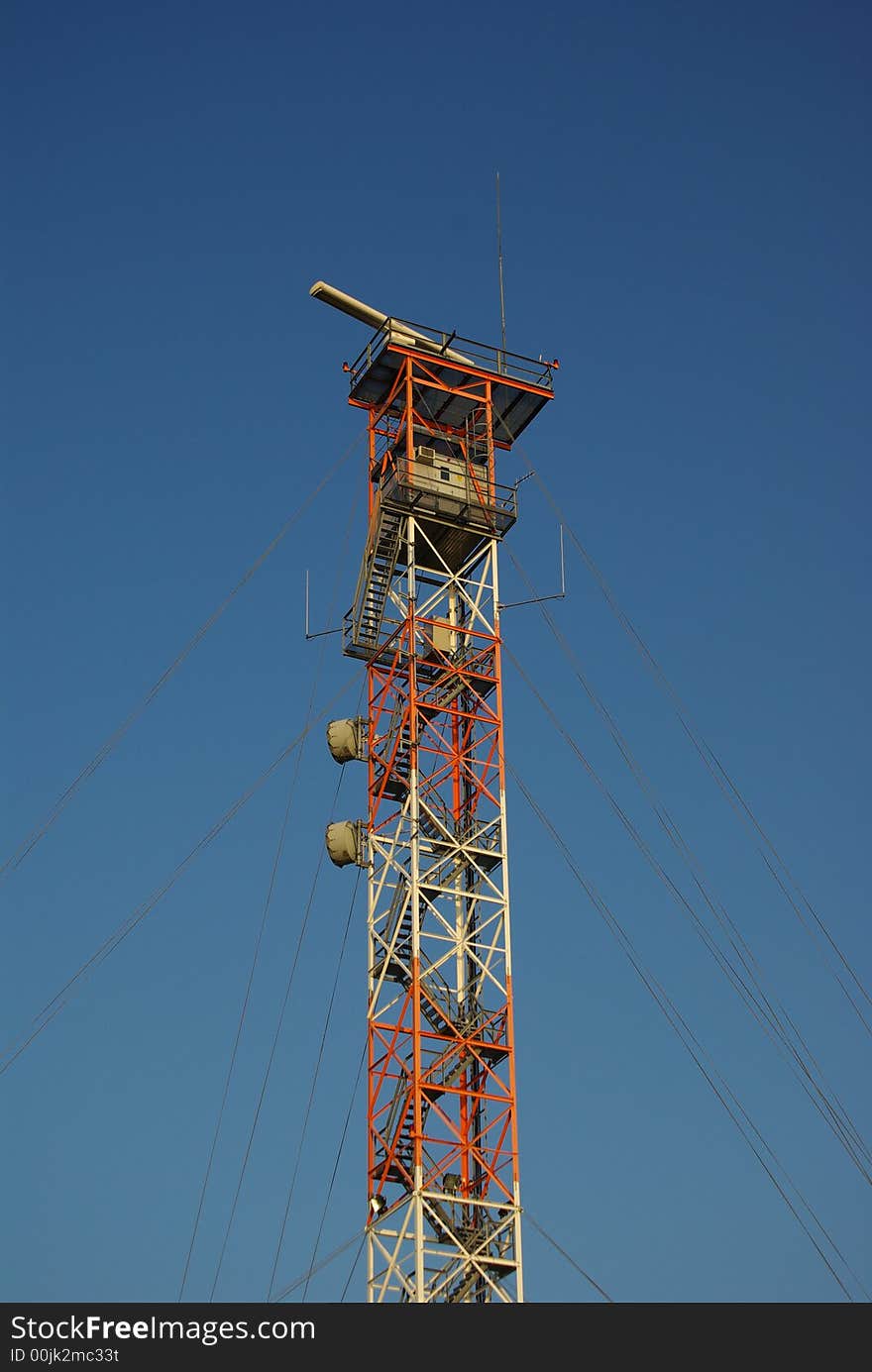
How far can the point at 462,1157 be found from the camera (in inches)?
2689

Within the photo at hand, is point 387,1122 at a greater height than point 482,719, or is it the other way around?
point 482,719

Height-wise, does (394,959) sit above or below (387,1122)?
above

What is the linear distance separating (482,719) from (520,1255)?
1647 centimetres
